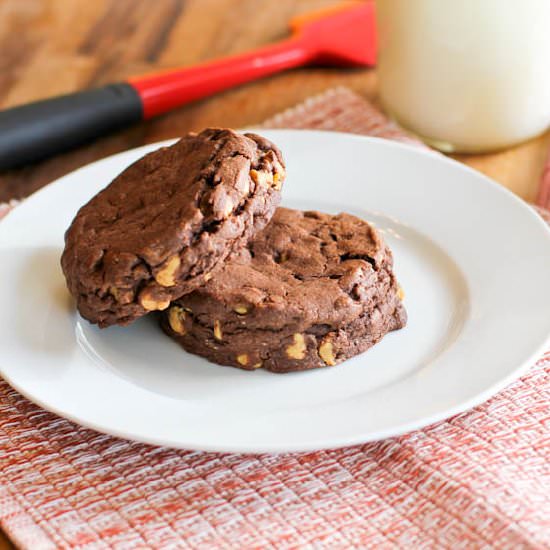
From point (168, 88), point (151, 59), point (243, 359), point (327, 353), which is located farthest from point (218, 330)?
point (151, 59)

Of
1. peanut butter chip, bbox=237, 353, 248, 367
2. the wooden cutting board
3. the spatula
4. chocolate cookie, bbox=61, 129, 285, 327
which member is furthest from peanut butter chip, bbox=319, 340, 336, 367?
the spatula

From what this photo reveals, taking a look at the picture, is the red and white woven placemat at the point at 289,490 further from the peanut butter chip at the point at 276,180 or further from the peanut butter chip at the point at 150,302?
the peanut butter chip at the point at 276,180

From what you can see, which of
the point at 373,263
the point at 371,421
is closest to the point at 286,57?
the point at 373,263

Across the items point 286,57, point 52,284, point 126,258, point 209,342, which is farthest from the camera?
point 286,57

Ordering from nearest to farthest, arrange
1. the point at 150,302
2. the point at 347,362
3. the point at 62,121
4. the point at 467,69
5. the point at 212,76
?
the point at 150,302, the point at 347,362, the point at 467,69, the point at 62,121, the point at 212,76

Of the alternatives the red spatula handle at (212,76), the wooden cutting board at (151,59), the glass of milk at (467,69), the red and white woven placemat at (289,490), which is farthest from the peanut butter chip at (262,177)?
the red spatula handle at (212,76)

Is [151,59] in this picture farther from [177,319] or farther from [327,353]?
[327,353]

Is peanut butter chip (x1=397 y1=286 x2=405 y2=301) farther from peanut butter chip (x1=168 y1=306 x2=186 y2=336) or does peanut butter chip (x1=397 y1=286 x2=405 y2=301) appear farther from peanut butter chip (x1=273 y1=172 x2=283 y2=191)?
peanut butter chip (x1=168 y1=306 x2=186 y2=336)

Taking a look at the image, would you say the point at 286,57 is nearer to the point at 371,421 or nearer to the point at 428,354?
the point at 428,354
